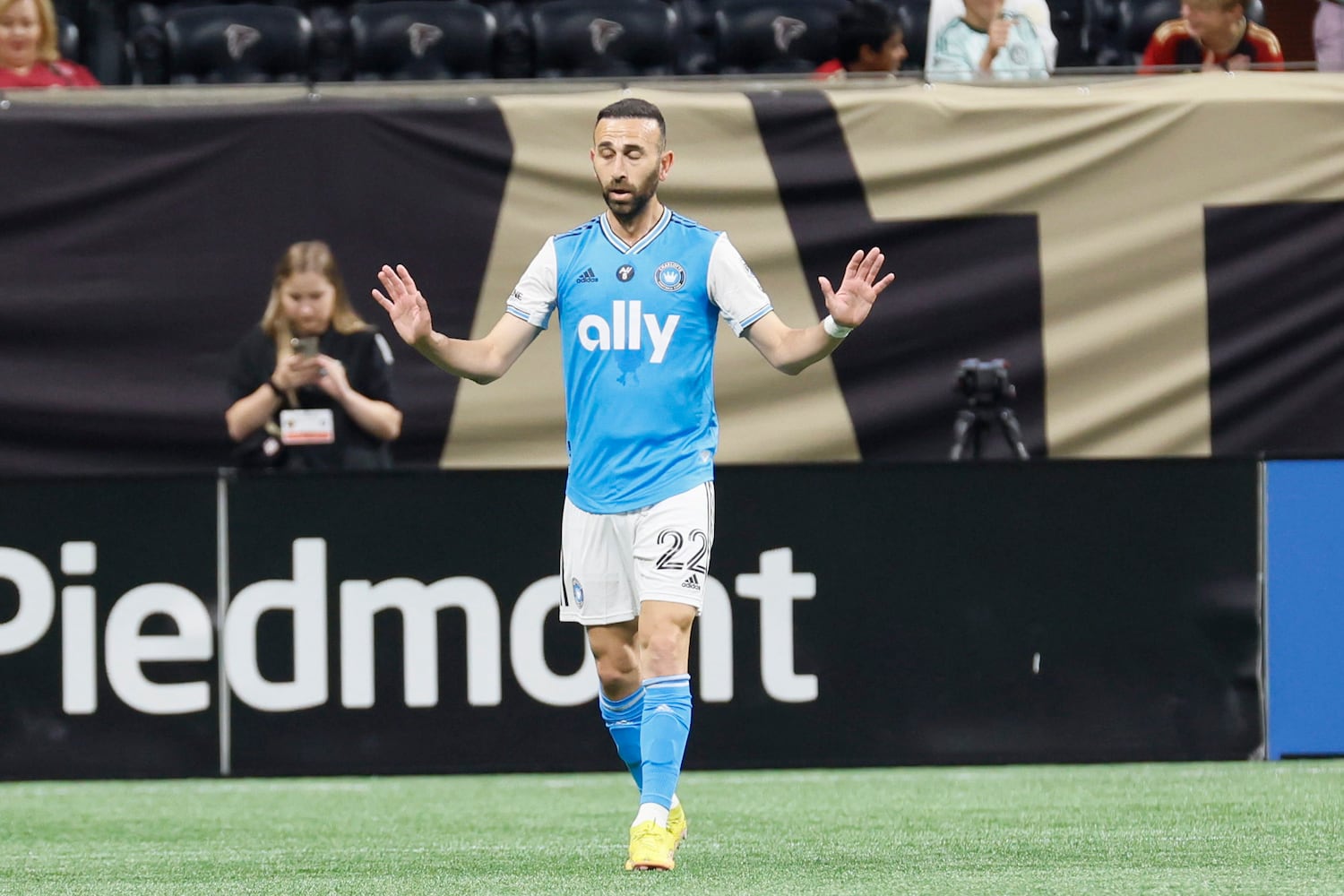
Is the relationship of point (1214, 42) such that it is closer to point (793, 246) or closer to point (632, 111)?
point (793, 246)

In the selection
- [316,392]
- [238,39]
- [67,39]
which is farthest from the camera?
[238,39]

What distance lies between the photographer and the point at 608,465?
5.89 metres

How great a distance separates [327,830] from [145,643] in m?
1.87

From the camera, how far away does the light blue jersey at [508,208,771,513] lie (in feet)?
19.2

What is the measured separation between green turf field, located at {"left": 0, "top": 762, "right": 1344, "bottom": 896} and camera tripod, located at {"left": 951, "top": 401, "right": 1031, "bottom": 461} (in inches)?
62.1

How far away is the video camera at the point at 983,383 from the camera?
935cm

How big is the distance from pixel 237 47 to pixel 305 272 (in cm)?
340

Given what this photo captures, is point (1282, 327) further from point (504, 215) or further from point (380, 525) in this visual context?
point (380, 525)

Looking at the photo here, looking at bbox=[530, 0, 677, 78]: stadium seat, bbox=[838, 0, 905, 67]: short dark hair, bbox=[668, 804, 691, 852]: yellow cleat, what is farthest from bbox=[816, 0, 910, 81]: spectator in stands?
bbox=[668, 804, 691, 852]: yellow cleat

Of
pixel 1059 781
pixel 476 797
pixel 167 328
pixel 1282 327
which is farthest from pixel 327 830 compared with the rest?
pixel 1282 327

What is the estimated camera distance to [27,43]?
10.1m

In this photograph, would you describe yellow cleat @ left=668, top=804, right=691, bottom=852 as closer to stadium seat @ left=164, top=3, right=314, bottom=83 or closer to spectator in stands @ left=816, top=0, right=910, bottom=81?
spectator in stands @ left=816, top=0, right=910, bottom=81

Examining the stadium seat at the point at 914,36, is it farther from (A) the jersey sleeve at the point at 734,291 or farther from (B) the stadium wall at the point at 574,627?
(A) the jersey sleeve at the point at 734,291

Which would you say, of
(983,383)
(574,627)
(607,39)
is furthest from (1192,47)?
(574,627)
